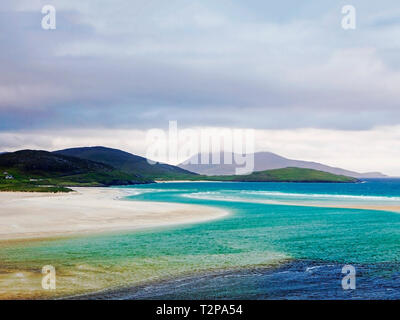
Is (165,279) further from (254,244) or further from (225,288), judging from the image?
(254,244)

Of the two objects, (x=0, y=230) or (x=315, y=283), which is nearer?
(x=315, y=283)

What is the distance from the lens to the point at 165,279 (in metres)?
22.1

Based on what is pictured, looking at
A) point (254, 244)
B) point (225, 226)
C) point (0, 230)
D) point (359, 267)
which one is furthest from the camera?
point (225, 226)

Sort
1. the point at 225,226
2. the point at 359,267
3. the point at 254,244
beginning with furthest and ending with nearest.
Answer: the point at 225,226 → the point at 254,244 → the point at 359,267

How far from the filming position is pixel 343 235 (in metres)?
38.5

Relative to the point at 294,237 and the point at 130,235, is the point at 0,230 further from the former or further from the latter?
the point at 294,237
